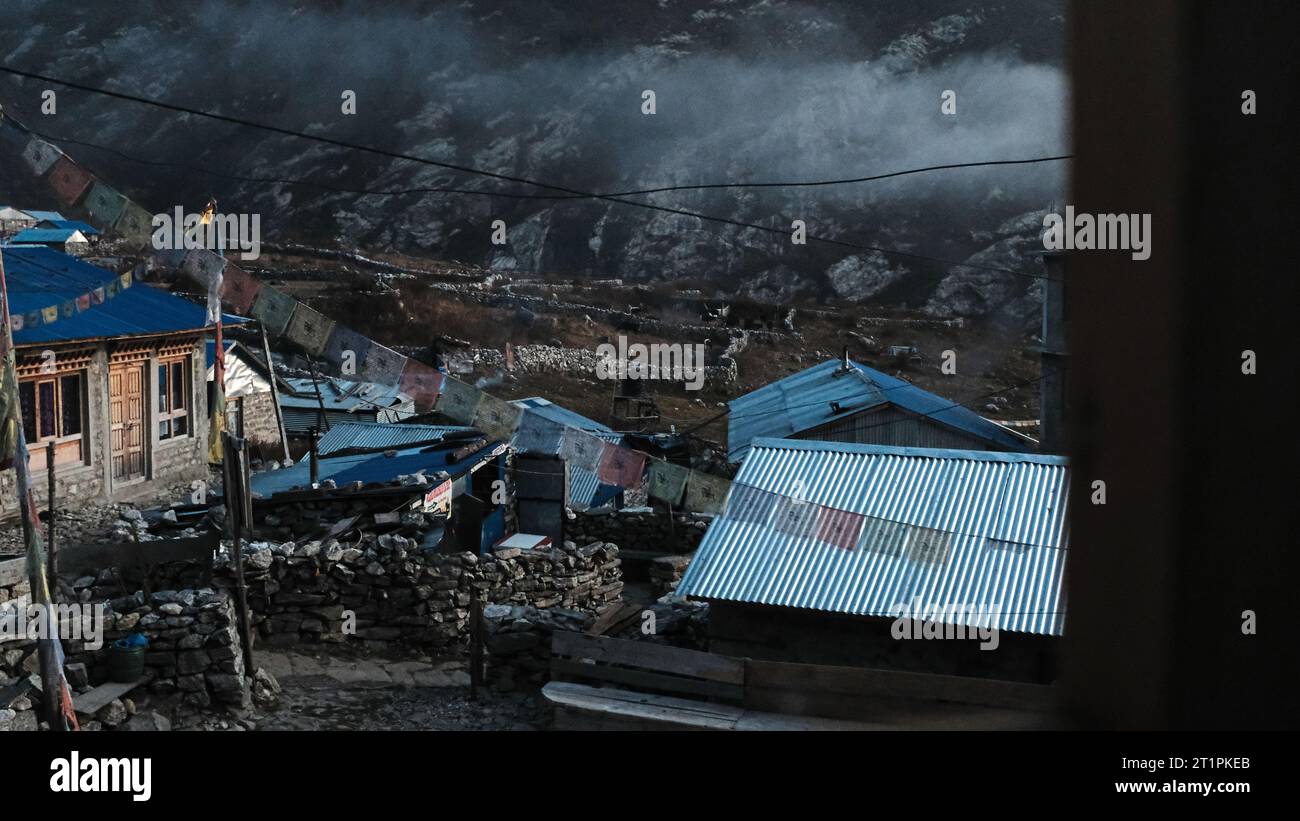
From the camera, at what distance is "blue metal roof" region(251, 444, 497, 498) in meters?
14.6

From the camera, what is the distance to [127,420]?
55.4 ft

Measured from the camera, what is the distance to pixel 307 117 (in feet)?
240

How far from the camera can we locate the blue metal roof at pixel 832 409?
61.1ft

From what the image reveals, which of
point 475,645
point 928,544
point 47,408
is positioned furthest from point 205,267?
point 928,544

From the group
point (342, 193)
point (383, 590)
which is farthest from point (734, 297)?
point (383, 590)

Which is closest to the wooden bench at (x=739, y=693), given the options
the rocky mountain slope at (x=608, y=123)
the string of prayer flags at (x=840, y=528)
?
the string of prayer flags at (x=840, y=528)

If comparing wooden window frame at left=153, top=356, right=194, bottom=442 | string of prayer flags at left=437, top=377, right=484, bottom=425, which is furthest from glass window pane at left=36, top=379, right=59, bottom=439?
string of prayer flags at left=437, top=377, right=484, bottom=425

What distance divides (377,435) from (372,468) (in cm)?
469

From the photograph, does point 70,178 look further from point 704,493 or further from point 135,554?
point 704,493

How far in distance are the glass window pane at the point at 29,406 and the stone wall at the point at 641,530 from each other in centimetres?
723

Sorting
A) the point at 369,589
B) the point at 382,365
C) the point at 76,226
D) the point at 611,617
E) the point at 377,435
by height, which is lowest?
the point at 611,617

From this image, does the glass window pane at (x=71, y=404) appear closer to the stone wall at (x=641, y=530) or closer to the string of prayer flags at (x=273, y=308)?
the string of prayer flags at (x=273, y=308)
